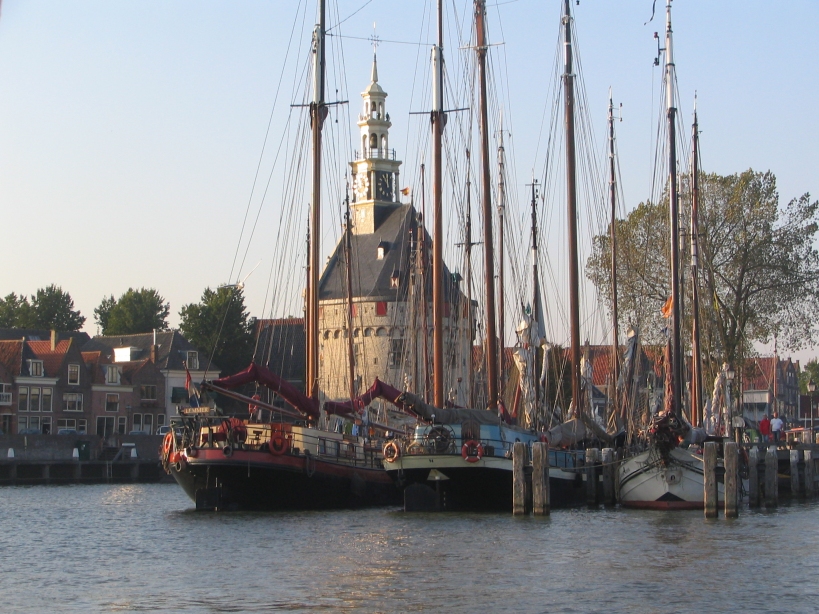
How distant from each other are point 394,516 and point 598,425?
33.4 feet

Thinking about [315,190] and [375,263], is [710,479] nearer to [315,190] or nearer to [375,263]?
[315,190]

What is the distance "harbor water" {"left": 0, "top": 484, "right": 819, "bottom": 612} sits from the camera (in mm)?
22641

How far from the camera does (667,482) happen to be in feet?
128

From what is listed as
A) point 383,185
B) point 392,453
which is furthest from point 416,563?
point 383,185

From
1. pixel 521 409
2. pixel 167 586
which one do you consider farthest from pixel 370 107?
pixel 167 586

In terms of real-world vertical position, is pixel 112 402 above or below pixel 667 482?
above

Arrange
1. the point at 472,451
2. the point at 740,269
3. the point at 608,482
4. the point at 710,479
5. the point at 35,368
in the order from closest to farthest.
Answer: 1. the point at 710,479
2. the point at 472,451
3. the point at 608,482
4. the point at 740,269
5. the point at 35,368

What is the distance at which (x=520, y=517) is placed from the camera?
3547 cm

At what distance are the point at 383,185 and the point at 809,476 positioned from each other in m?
66.8

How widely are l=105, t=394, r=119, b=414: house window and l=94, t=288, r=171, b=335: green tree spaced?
1216 inches

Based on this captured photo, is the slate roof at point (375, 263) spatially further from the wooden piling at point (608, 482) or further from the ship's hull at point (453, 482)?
the ship's hull at point (453, 482)

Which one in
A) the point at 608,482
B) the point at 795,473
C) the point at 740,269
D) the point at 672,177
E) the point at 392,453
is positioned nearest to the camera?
the point at 392,453

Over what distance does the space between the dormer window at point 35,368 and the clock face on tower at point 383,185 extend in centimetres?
3626

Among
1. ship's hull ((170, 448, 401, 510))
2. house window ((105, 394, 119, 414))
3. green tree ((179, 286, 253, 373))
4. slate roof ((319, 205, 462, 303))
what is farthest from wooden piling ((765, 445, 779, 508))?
green tree ((179, 286, 253, 373))
